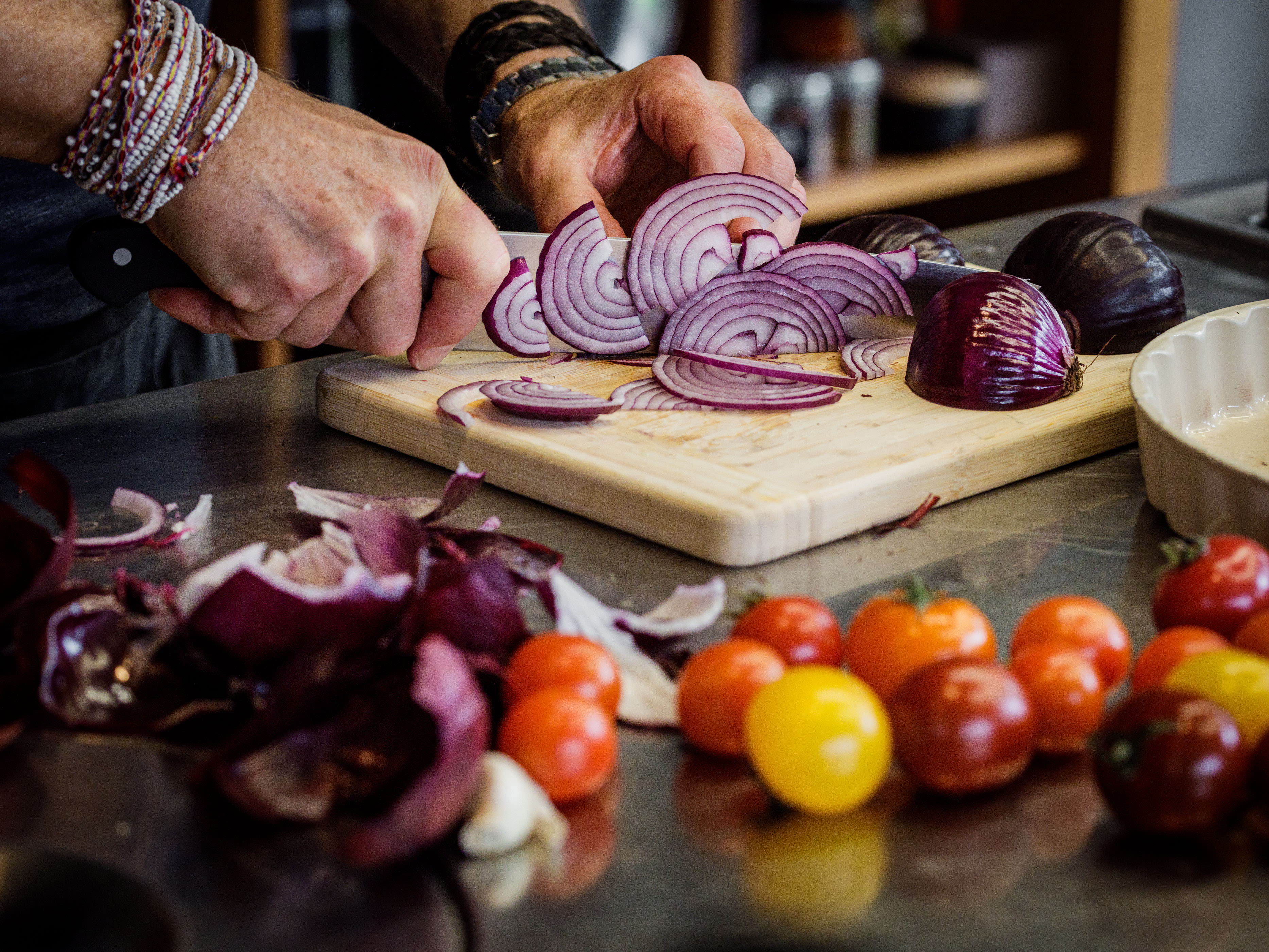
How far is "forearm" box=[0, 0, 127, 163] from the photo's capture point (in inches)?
43.9

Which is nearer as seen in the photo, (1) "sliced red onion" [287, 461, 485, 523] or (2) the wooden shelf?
(1) "sliced red onion" [287, 461, 485, 523]

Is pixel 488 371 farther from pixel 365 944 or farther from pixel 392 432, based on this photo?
pixel 365 944

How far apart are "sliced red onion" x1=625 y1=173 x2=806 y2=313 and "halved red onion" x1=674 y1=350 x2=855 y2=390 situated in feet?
0.31

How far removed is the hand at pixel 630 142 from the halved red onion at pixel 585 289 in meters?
0.11

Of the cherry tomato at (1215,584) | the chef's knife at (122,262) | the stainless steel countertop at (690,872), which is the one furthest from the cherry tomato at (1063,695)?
the chef's knife at (122,262)

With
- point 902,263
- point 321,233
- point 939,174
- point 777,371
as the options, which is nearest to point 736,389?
point 777,371

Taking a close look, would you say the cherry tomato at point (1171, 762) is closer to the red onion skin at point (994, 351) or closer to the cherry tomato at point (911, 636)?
the cherry tomato at point (911, 636)

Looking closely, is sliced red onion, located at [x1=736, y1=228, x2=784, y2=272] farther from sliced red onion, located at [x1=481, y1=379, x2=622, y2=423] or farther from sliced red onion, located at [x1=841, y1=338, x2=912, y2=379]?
sliced red onion, located at [x1=481, y1=379, x2=622, y2=423]

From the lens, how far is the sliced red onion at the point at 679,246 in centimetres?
152

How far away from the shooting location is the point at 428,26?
201 cm

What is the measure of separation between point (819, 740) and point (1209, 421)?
2.47 feet

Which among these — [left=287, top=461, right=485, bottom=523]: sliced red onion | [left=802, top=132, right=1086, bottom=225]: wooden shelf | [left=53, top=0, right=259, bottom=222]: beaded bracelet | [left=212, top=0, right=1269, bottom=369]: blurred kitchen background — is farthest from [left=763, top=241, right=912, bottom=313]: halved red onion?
[left=802, top=132, right=1086, bottom=225]: wooden shelf

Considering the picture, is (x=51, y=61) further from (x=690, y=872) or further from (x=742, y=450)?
(x=690, y=872)

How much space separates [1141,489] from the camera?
1235 millimetres
